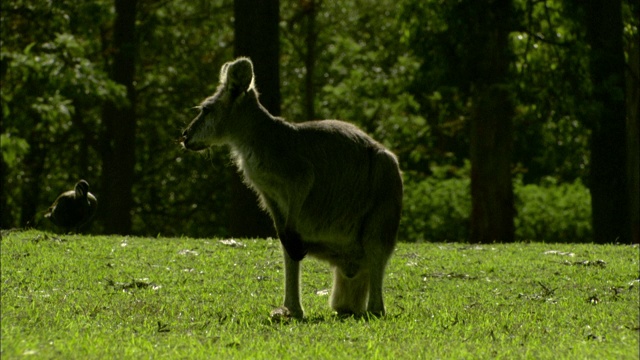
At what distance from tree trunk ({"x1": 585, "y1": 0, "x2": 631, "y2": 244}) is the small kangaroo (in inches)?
399

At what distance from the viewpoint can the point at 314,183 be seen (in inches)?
356

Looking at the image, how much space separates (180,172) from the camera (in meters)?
29.9

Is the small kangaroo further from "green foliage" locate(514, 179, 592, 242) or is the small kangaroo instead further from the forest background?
"green foliage" locate(514, 179, 592, 242)

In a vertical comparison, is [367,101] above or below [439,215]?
above

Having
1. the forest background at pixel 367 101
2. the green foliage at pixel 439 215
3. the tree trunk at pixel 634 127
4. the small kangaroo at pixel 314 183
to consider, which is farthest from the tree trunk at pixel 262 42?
the tree trunk at pixel 634 127

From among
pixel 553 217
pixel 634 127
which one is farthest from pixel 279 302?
pixel 553 217

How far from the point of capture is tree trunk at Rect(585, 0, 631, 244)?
18.6 m

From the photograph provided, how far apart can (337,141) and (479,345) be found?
241 cm

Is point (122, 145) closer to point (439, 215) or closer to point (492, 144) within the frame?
point (439, 215)

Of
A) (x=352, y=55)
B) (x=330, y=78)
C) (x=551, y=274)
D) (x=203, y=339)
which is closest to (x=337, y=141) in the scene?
(x=203, y=339)

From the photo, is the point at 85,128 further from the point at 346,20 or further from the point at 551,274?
the point at 551,274

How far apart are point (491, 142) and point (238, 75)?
10.8 m

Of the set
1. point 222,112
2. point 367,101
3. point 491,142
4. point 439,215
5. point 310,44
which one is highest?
point 310,44

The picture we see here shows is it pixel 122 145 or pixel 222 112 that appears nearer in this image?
pixel 222 112
